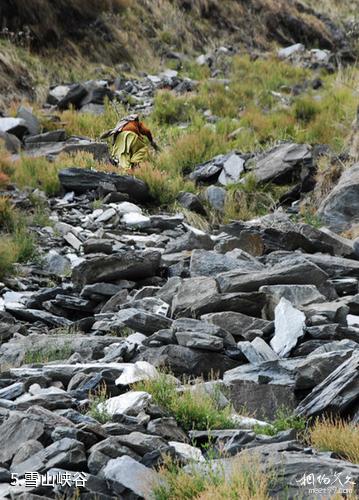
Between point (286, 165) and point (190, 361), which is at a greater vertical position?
point (190, 361)

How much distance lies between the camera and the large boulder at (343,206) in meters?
9.73

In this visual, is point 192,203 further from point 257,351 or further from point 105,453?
point 105,453

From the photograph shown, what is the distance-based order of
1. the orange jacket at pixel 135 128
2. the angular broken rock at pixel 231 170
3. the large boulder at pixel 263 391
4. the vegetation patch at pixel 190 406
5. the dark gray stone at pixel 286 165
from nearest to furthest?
1. the vegetation patch at pixel 190 406
2. the large boulder at pixel 263 391
3. the dark gray stone at pixel 286 165
4. the angular broken rock at pixel 231 170
5. the orange jacket at pixel 135 128

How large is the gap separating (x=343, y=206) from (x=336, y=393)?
19.3 ft

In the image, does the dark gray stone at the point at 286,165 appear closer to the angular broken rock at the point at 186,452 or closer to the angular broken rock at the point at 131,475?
the angular broken rock at the point at 186,452

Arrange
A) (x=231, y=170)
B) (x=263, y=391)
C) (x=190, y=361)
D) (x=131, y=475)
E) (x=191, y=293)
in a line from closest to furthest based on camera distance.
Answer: (x=131, y=475) → (x=263, y=391) → (x=190, y=361) → (x=191, y=293) → (x=231, y=170)

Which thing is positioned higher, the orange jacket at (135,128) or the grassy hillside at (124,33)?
the orange jacket at (135,128)

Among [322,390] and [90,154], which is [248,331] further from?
[90,154]

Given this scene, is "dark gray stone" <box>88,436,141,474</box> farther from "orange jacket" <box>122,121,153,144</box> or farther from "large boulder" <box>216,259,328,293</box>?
"orange jacket" <box>122,121,153,144</box>

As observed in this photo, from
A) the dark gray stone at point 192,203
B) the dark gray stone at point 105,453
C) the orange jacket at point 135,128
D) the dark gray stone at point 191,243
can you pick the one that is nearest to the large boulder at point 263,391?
the dark gray stone at point 105,453

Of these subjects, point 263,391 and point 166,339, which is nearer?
point 263,391

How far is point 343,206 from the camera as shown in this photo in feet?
32.1

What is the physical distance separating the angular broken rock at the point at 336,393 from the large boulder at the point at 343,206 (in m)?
5.56

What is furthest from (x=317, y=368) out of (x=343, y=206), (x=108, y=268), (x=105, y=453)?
(x=343, y=206)
